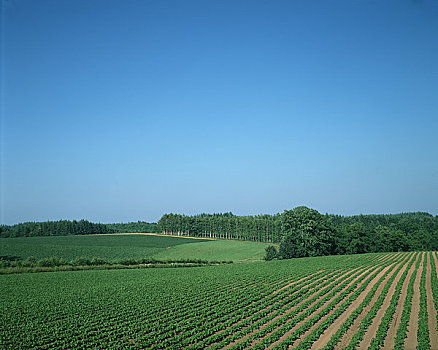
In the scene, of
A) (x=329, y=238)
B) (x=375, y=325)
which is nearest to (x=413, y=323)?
(x=375, y=325)

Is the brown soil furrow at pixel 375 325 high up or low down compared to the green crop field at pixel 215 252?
up

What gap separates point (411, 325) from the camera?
19.0 meters

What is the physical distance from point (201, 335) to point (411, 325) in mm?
12986

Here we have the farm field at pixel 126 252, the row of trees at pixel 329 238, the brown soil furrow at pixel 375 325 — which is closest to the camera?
the brown soil furrow at pixel 375 325

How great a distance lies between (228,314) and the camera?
72.8ft

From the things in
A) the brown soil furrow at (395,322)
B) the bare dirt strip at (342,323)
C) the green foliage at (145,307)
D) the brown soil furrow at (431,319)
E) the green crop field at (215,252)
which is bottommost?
the green crop field at (215,252)

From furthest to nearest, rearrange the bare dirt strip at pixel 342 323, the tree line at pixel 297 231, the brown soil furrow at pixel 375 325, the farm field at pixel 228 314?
the tree line at pixel 297 231, the farm field at pixel 228 314, the bare dirt strip at pixel 342 323, the brown soil furrow at pixel 375 325

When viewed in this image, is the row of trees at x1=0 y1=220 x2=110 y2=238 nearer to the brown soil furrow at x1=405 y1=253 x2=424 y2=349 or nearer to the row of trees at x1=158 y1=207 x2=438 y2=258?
the row of trees at x1=158 y1=207 x2=438 y2=258

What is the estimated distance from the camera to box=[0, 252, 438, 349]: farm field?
56.3ft

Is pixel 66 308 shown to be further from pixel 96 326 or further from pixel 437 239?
pixel 437 239

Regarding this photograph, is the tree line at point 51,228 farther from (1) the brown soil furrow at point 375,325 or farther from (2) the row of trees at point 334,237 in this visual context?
(1) the brown soil furrow at point 375,325

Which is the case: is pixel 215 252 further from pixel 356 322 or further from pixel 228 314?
pixel 356 322

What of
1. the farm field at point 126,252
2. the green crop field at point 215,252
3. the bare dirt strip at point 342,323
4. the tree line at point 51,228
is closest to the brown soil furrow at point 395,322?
the bare dirt strip at point 342,323

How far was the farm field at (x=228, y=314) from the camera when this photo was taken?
17.2 meters
